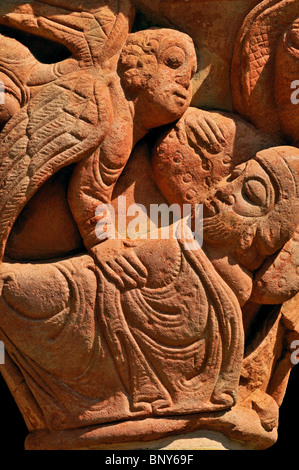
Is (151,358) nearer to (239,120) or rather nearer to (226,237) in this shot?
(226,237)

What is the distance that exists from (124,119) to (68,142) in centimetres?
23

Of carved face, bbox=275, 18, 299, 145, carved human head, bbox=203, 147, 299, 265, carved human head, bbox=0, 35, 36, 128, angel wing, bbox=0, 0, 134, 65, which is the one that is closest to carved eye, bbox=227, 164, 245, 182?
carved human head, bbox=203, 147, 299, 265

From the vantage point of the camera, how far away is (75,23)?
379 centimetres

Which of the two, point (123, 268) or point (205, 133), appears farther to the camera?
point (205, 133)

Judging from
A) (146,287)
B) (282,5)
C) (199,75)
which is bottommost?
(146,287)

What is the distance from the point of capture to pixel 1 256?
12.3ft

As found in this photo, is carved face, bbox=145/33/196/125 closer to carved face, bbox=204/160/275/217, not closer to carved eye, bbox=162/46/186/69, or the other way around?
carved eye, bbox=162/46/186/69

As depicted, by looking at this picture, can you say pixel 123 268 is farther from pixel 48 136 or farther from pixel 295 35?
pixel 295 35

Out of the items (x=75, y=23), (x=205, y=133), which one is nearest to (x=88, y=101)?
(x=75, y=23)

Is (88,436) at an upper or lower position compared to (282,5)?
lower

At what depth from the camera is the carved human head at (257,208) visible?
3.78m

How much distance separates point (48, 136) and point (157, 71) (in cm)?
46

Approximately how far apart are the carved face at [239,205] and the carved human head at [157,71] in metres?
0.34

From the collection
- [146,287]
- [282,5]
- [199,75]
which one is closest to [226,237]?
[146,287]
